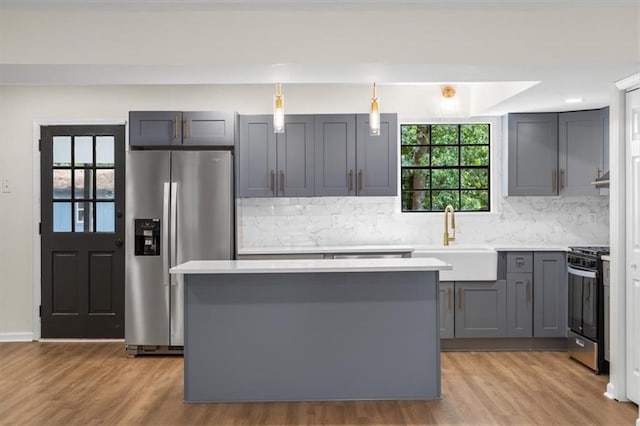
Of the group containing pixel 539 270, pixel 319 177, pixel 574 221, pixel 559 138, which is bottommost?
pixel 539 270

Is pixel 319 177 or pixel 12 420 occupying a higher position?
pixel 319 177

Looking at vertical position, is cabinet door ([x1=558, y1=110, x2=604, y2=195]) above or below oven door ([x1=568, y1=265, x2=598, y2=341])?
above

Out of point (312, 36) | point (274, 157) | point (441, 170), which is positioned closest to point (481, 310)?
point (441, 170)

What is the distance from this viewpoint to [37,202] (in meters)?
6.23

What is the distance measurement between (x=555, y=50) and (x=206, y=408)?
124 inches

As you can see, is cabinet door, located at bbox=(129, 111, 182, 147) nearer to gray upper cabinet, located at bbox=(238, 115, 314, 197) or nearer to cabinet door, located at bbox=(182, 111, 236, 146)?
cabinet door, located at bbox=(182, 111, 236, 146)

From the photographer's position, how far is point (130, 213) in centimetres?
560

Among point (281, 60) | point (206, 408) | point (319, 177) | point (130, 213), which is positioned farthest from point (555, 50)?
point (130, 213)

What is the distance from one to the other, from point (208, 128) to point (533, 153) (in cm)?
312

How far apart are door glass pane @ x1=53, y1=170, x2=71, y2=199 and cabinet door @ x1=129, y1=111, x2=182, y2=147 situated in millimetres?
895

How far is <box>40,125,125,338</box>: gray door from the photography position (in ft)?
20.1

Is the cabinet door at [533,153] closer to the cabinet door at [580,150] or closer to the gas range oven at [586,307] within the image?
the cabinet door at [580,150]

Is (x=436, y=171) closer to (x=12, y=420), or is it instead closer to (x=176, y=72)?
(x=176, y=72)

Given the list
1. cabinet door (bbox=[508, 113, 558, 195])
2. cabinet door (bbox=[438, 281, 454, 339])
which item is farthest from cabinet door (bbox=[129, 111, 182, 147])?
cabinet door (bbox=[508, 113, 558, 195])
